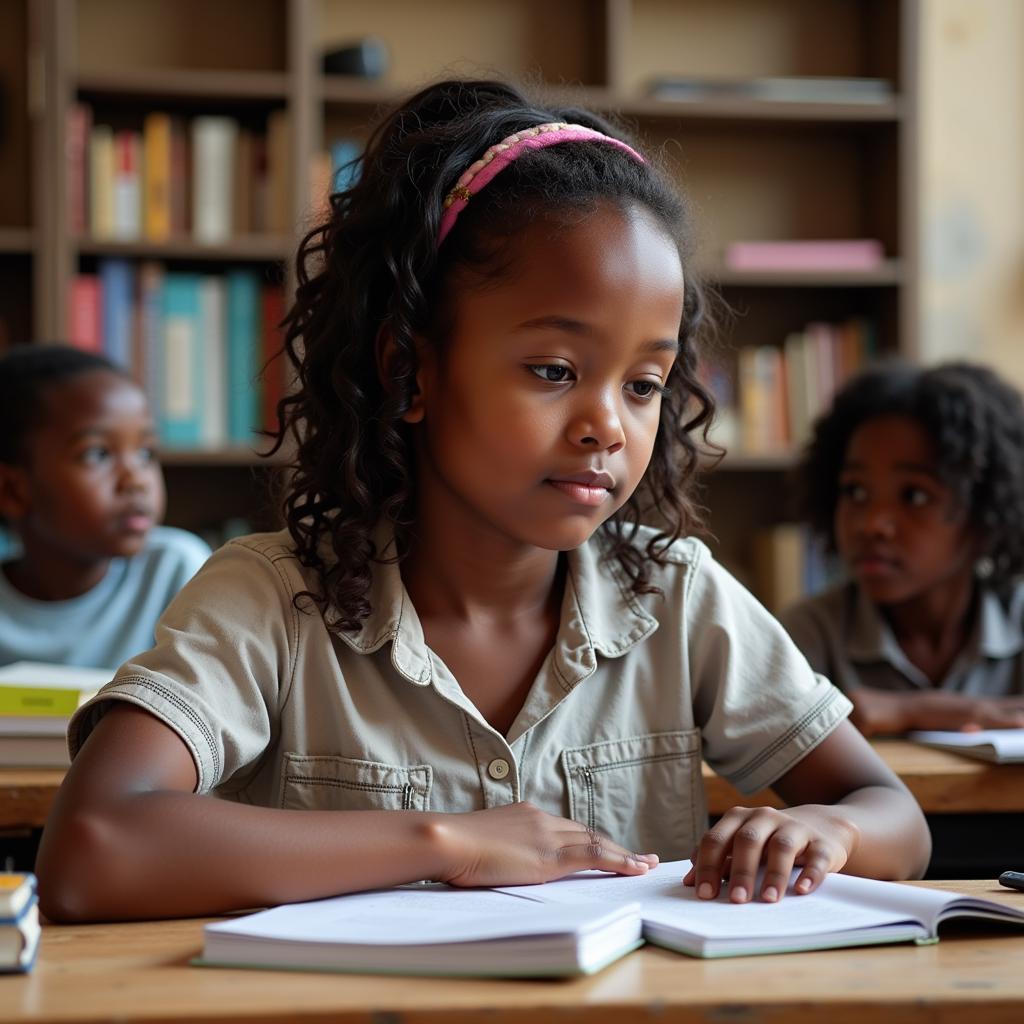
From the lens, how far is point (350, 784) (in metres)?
1.22

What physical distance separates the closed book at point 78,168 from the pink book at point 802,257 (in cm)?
155

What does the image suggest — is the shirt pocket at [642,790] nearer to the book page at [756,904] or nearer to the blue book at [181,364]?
the book page at [756,904]

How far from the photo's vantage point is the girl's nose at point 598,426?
114 cm

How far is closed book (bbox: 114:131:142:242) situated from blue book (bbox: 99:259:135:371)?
0.09 metres

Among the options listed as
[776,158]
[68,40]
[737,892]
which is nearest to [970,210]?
[776,158]

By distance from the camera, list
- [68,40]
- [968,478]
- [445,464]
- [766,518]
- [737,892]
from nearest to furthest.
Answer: [737,892] < [445,464] < [968,478] < [68,40] < [766,518]

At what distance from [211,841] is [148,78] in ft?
8.66

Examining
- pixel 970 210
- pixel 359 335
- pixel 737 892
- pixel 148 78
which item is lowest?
pixel 737 892

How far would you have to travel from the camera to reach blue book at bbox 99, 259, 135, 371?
325 cm

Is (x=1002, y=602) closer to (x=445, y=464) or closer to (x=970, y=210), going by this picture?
(x=445, y=464)

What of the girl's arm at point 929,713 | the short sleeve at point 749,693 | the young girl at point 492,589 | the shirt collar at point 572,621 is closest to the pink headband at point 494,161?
the young girl at point 492,589

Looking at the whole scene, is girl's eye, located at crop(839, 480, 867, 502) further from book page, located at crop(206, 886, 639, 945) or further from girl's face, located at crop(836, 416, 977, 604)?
book page, located at crop(206, 886, 639, 945)

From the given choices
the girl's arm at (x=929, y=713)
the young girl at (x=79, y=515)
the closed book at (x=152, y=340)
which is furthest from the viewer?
the closed book at (x=152, y=340)

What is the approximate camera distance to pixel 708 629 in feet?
4.33
